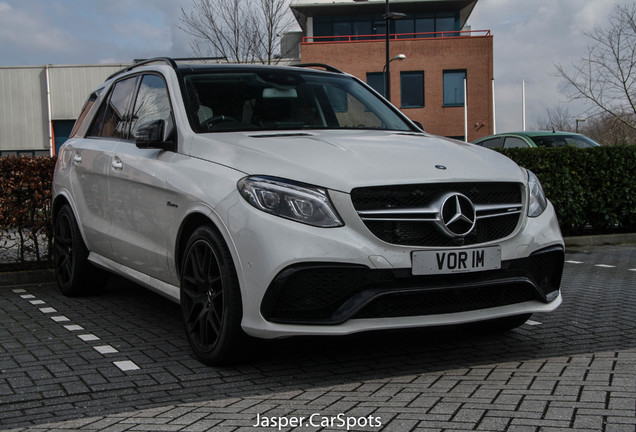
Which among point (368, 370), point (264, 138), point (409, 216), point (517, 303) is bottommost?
point (368, 370)

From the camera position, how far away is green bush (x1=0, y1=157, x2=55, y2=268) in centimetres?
830

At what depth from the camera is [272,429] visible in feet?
11.1

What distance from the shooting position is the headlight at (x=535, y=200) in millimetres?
4699

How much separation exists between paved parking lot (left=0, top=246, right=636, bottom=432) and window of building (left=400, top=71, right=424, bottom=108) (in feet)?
126

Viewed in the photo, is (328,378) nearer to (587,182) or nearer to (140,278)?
(140,278)

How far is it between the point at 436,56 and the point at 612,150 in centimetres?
3257

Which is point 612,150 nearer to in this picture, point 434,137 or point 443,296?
point 434,137

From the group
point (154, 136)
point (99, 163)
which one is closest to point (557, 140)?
point (99, 163)

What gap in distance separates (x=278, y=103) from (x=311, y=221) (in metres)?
1.76

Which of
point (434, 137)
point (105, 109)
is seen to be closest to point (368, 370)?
point (434, 137)

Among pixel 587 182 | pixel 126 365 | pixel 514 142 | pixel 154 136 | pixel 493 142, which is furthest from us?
pixel 493 142

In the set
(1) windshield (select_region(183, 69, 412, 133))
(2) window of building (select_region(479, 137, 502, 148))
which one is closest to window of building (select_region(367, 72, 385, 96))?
(2) window of building (select_region(479, 137, 502, 148))

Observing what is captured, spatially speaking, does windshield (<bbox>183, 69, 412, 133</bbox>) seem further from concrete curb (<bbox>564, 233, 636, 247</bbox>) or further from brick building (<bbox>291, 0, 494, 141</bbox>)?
brick building (<bbox>291, 0, 494, 141</bbox>)

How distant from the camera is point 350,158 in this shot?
14.3ft
